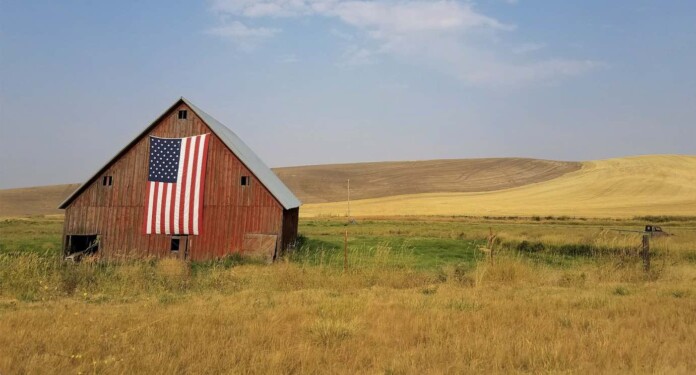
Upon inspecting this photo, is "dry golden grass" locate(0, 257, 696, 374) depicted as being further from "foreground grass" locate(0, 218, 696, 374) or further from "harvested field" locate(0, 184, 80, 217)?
"harvested field" locate(0, 184, 80, 217)

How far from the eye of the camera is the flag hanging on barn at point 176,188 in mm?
25422

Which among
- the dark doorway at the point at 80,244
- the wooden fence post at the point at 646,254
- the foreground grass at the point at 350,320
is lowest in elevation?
the dark doorway at the point at 80,244

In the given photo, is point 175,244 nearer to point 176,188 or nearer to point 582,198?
point 176,188

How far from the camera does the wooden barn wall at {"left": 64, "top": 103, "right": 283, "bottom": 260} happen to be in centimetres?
2531

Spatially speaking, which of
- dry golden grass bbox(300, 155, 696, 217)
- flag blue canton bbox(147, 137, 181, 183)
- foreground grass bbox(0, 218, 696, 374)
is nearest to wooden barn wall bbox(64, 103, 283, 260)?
flag blue canton bbox(147, 137, 181, 183)

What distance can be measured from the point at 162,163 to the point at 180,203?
86.3 inches

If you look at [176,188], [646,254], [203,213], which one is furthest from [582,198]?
[646,254]

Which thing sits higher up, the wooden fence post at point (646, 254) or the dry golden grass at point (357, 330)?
the wooden fence post at point (646, 254)

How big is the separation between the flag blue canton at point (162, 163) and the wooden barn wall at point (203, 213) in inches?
20.3

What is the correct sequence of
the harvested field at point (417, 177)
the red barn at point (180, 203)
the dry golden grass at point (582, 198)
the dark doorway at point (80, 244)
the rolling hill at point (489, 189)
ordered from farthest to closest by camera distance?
the harvested field at point (417, 177) → the rolling hill at point (489, 189) → the dry golden grass at point (582, 198) → the dark doorway at point (80, 244) → the red barn at point (180, 203)

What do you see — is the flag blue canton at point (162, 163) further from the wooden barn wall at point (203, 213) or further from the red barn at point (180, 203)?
the wooden barn wall at point (203, 213)

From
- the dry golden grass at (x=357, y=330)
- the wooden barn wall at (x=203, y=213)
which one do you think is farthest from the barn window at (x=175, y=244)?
the dry golden grass at (x=357, y=330)

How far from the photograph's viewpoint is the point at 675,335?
743cm

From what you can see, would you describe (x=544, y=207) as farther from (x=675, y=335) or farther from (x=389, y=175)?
(x=675, y=335)
